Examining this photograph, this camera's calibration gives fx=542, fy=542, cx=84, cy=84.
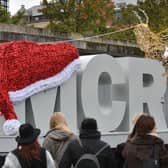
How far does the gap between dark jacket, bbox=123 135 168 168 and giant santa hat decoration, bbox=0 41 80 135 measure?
3527 millimetres

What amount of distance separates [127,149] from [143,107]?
6418 millimetres

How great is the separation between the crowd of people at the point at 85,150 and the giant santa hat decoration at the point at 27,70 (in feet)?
9.28

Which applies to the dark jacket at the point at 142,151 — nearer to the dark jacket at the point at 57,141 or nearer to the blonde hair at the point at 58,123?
the dark jacket at the point at 57,141

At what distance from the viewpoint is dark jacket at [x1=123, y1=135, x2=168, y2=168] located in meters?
5.27

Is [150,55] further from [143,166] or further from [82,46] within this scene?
[143,166]

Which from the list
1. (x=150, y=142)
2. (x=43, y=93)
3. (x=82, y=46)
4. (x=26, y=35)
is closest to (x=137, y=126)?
(x=150, y=142)

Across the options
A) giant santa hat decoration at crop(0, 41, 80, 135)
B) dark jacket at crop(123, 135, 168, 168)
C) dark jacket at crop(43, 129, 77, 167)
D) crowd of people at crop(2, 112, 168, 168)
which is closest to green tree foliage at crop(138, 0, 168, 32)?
giant santa hat decoration at crop(0, 41, 80, 135)

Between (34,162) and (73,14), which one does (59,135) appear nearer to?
(34,162)

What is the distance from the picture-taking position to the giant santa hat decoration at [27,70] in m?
8.75

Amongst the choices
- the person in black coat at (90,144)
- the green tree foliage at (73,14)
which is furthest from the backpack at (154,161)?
the green tree foliage at (73,14)

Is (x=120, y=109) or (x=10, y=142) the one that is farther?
(x=120, y=109)

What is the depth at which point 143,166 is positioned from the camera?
5.25 meters

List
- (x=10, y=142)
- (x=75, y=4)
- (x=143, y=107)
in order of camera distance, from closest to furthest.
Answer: (x=10, y=142), (x=143, y=107), (x=75, y=4)

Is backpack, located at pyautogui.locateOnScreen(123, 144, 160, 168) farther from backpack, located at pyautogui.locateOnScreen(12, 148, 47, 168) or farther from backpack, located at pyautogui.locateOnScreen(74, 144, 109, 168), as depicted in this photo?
backpack, located at pyautogui.locateOnScreen(12, 148, 47, 168)
